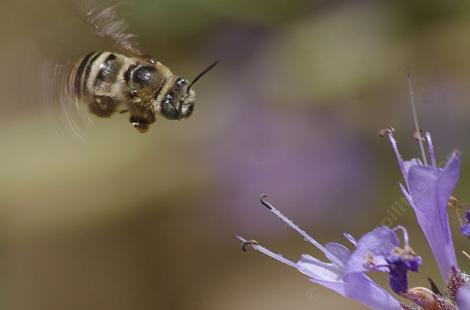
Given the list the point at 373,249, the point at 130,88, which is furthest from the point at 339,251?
the point at 130,88

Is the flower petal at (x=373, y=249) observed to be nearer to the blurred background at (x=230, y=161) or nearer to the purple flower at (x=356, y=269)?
the purple flower at (x=356, y=269)

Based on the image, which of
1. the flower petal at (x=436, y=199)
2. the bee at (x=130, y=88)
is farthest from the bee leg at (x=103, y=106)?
the flower petal at (x=436, y=199)

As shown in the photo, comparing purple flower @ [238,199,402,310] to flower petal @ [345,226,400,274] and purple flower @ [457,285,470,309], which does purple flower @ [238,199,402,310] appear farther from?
purple flower @ [457,285,470,309]

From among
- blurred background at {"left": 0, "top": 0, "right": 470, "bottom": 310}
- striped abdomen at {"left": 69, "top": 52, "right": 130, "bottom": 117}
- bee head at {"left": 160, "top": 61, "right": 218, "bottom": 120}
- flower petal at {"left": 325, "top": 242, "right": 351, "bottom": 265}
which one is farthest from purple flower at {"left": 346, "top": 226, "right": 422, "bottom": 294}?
blurred background at {"left": 0, "top": 0, "right": 470, "bottom": 310}

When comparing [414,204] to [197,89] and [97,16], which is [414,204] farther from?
[197,89]

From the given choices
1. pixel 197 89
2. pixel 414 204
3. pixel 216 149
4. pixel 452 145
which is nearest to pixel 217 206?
pixel 216 149

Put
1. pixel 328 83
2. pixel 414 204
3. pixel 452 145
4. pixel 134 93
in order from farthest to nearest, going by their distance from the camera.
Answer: pixel 328 83, pixel 452 145, pixel 134 93, pixel 414 204

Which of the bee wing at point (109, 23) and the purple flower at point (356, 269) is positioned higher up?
the bee wing at point (109, 23)
